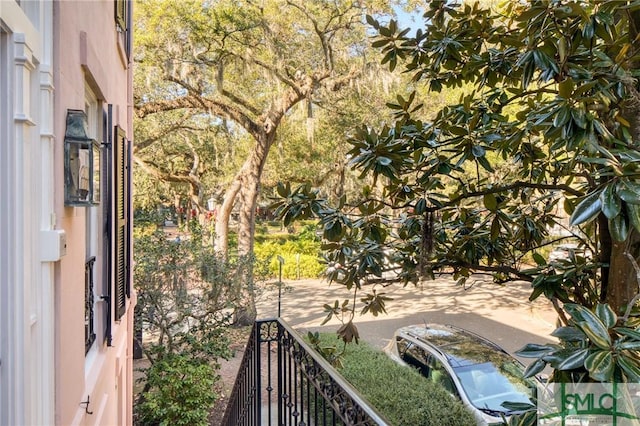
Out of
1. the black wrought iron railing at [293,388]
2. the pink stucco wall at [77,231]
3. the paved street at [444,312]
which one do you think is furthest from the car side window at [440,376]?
the pink stucco wall at [77,231]

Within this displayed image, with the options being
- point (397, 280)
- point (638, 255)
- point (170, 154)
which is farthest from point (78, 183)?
point (170, 154)

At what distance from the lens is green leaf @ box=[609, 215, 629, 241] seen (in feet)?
3.91

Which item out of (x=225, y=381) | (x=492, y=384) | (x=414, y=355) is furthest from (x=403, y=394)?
(x=225, y=381)

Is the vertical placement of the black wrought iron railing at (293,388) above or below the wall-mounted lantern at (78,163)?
below

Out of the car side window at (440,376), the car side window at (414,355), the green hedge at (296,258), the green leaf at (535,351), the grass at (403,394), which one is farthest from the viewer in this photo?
the green hedge at (296,258)

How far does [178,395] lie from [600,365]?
5.34 metres

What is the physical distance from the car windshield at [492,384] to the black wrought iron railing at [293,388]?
2.78 meters

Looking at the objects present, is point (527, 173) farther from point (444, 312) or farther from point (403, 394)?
point (444, 312)

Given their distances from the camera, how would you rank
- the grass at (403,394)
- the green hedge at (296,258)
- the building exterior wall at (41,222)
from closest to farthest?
the building exterior wall at (41,222) → the grass at (403,394) → the green hedge at (296,258)

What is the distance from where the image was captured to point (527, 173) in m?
2.56

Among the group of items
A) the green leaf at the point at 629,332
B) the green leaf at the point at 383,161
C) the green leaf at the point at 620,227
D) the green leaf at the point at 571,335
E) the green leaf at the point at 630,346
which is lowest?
the green leaf at the point at 571,335

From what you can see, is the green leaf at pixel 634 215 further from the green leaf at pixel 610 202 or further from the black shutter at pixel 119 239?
the black shutter at pixel 119 239

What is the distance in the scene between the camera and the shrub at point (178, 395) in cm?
520

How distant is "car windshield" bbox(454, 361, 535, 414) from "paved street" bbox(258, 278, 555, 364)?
3315 millimetres
